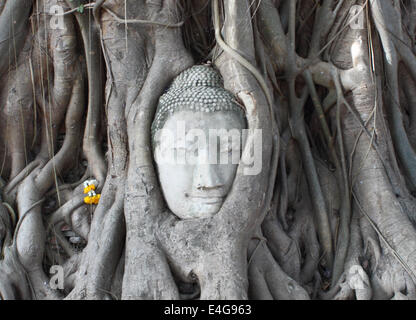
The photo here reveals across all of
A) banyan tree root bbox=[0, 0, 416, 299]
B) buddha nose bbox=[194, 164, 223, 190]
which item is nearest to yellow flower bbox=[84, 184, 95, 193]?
banyan tree root bbox=[0, 0, 416, 299]

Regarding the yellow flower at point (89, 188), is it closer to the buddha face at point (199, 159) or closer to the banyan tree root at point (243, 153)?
the banyan tree root at point (243, 153)

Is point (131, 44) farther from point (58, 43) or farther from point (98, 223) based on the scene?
point (98, 223)

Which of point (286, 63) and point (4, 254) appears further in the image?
point (286, 63)

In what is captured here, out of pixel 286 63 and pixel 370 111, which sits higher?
pixel 286 63

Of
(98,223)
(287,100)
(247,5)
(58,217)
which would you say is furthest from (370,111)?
(58,217)

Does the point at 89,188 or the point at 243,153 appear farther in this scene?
the point at 89,188

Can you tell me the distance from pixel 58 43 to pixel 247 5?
1273 mm

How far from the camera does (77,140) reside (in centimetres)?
305

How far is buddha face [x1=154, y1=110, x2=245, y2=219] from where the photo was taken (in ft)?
7.48

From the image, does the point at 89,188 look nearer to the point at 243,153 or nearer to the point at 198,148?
the point at 198,148

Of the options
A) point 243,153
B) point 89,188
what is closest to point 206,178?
point 243,153

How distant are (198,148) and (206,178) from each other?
16cm

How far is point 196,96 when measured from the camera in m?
2.35

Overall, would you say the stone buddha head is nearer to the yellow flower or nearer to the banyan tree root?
the banyan tree root
